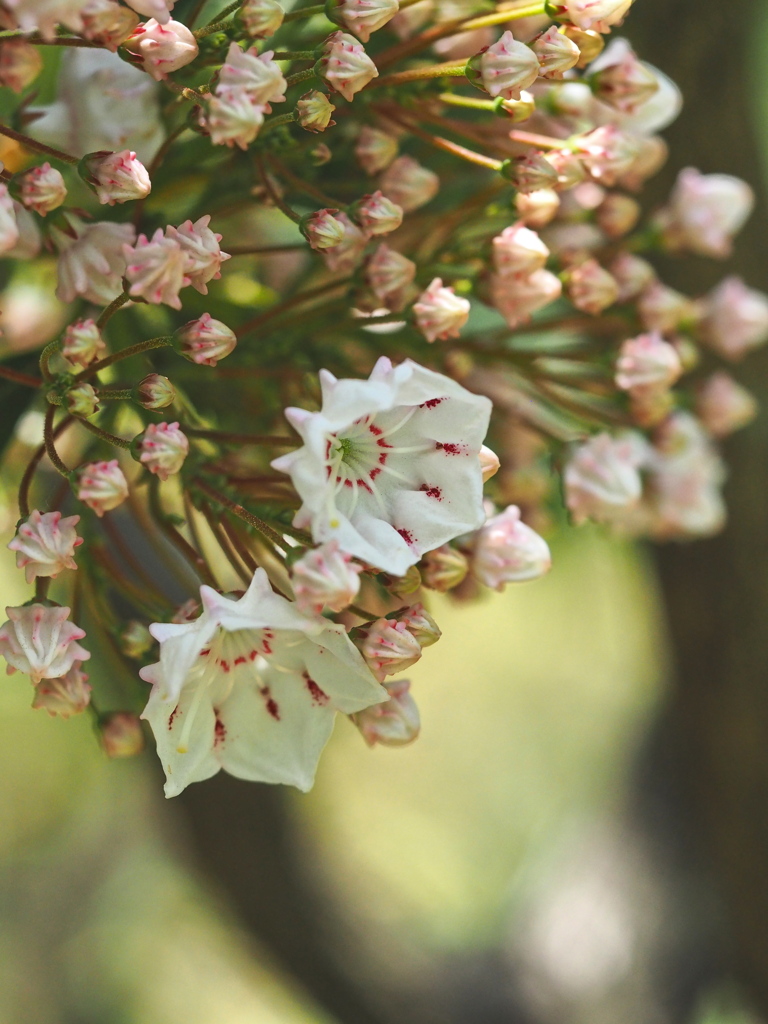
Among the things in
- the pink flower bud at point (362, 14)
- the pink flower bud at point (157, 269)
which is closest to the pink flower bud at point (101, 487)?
the pink flower bud at point (157, 269)

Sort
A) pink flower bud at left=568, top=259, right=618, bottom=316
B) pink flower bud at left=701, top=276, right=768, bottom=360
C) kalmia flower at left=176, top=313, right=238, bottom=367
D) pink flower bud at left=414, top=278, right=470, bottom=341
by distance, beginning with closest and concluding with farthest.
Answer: kalmia flower at left=176, top=313, right=238, bottom=367 → pink flower bud at left=414, top=278, right=470, bottom=341 → pink flower bud at left=568, top=259, right=618, bottom=316 → pink flower bud at left=701, top=276, right=768, bottom=360

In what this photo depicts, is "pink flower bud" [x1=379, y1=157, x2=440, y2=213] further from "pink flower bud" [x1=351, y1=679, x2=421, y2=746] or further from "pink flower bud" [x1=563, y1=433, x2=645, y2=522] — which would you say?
"pink flower bud" [x1=351, y1=679, x2=421, y2=746]

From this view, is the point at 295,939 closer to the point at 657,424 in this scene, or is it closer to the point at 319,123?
the point at 657,424

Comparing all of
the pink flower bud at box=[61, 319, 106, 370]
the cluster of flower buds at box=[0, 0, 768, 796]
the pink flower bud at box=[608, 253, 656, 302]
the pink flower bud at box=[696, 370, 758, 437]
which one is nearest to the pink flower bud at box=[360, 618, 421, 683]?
the cluster of flower buds at box=[0, 0, 768, 796]

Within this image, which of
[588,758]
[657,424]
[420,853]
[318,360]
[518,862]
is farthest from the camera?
[420,853]

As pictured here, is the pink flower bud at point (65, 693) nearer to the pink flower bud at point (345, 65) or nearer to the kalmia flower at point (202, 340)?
the kalmia flower at point (202, 340)

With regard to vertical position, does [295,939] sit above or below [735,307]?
below

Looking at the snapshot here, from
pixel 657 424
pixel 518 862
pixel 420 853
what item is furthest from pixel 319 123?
pixel 420 853

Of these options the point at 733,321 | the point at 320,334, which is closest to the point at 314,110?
the point at 320,334
